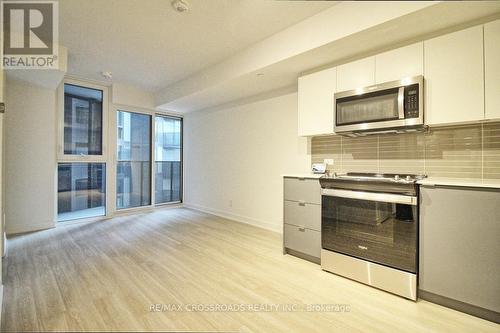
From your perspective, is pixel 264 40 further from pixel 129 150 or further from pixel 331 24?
pixel 129 150

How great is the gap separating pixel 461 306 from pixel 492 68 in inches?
69.6

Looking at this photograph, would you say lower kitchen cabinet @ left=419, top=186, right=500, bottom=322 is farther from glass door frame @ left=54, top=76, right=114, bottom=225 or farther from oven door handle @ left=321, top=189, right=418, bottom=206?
glass door frame @ left=54, top=76, right=114, bottom=225

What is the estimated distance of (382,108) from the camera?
7.39 ft

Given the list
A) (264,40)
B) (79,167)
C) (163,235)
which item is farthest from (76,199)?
(264,40)

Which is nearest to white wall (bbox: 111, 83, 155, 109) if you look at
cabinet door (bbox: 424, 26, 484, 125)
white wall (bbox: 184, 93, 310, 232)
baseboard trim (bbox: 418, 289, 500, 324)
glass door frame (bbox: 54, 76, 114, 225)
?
glass door frame (bbox: 54, 76, 114, 225)

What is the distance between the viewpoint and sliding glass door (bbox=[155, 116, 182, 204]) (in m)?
5.41

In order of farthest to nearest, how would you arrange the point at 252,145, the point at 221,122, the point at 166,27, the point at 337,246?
the point at 221,122 → the point at 252,145 → the point at 166,27 → the point at 337,246

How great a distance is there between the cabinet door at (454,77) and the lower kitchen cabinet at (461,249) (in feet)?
2.05

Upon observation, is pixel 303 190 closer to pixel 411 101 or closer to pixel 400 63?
pixel 411 101

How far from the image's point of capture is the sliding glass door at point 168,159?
5410mm

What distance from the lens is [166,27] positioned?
260 centimetres

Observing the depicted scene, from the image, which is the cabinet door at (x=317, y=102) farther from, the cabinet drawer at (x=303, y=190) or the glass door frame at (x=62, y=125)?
the glass door frame at (x=62, y=125)

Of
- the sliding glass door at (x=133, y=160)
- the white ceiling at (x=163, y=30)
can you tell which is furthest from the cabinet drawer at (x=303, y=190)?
the sliding glass door at (x=133, y=160)

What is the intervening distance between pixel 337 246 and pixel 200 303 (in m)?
1.37
